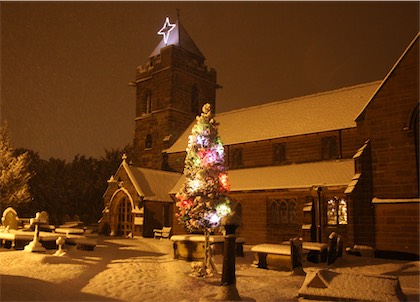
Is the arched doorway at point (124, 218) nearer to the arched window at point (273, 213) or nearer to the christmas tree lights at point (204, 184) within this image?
the arched window at point (273, 213)

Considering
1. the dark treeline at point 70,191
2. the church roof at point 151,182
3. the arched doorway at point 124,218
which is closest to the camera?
the church roof at point 151,182

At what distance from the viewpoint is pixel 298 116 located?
3275 centimetres

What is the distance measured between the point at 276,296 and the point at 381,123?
1401 cm

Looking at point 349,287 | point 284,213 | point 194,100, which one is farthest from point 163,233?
point 349,287

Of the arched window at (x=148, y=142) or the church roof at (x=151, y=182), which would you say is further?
the arched window at (x=148, y=142)

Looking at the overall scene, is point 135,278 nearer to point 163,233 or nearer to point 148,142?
point 163,233

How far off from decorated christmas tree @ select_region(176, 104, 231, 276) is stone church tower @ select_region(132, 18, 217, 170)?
75.7ft

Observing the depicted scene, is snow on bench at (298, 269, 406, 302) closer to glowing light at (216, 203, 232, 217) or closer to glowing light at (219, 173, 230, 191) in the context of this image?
glowing light at (216, 203, 232, 217)

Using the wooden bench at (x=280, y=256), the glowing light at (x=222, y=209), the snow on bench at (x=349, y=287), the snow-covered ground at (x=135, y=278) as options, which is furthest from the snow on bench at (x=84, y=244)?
the snow on bench at (x=349, y=287)

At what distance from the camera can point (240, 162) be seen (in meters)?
33.7

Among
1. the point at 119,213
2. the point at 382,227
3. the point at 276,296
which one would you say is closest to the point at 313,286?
the point at 276,296

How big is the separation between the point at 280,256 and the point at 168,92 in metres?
28.8

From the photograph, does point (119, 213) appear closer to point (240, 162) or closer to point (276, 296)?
point (240, 162)

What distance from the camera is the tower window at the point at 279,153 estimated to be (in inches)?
1225
